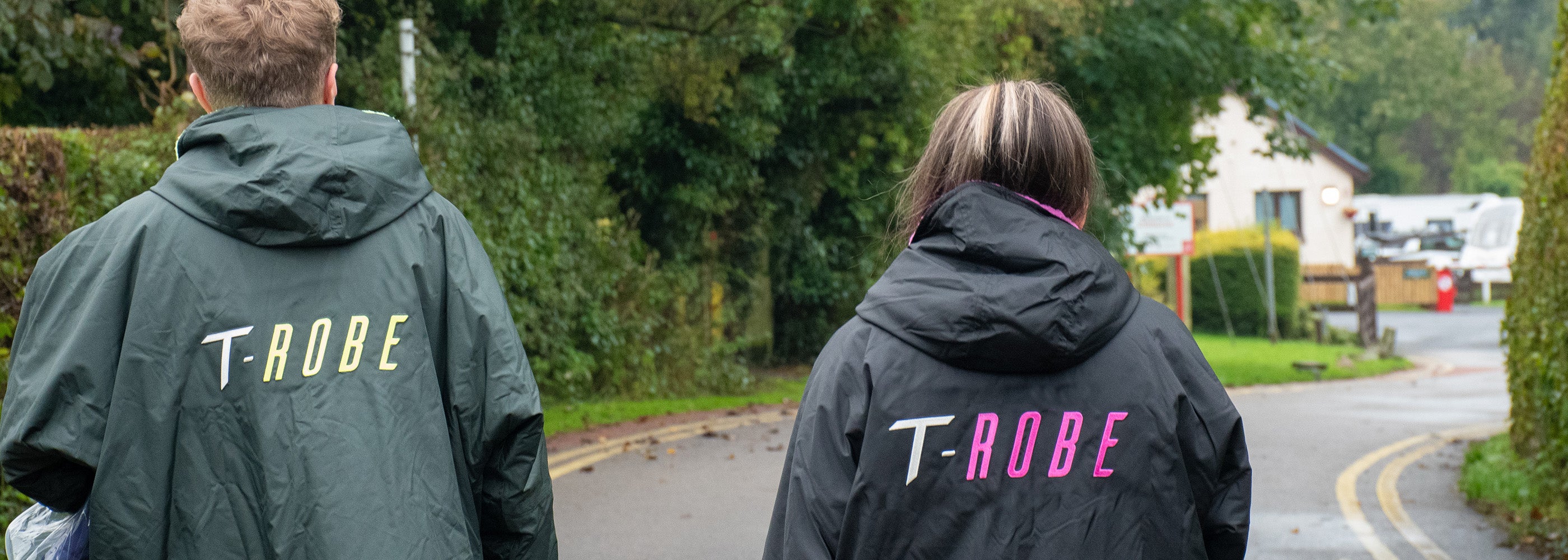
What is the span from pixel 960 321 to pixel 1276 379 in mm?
17351

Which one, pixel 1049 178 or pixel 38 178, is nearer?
pixel 1049 178

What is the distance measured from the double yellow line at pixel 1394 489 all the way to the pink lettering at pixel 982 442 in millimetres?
5569

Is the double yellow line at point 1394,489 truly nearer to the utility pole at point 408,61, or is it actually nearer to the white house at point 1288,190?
the utility pole at point 408,61

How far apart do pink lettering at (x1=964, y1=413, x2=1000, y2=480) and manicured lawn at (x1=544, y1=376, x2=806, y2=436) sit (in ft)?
28.5

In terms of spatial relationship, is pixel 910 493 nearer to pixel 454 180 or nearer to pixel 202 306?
pixel 202 306

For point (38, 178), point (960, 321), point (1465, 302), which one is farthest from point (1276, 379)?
point (1465, 302)

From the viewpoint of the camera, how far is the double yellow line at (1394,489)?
23.5 feet

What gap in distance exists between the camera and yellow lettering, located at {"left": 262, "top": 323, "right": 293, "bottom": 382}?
208cm

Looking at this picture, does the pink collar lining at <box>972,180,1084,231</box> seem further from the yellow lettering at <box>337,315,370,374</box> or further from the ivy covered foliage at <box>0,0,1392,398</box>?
the ivy covered foliage at <box>0,0,1392,398</box>

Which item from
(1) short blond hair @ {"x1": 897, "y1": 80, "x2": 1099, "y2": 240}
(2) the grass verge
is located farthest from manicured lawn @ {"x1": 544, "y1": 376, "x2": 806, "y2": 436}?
(1) short blond hair @ {"x1": 897, "y1": 80, "x2": 1099, "y2": 240}

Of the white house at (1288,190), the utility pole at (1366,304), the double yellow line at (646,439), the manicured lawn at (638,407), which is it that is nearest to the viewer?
the double yellow line at (646,439)

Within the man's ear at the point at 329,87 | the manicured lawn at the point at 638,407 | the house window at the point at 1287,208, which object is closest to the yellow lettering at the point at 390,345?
the man's ear at the point at 329,87

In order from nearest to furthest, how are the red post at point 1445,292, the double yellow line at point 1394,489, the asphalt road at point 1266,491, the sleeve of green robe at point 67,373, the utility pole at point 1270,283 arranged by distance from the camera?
the sleeve of green robe at point 67,373
the asphalt road at point 1266,491
the double yellow line at point 1394,489
the utility pole at point 1270,283
the red post at point 1445,292

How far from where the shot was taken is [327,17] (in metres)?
2.21
